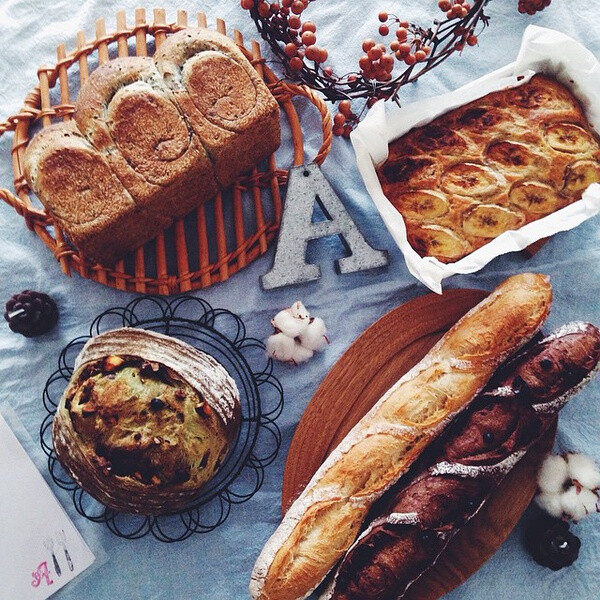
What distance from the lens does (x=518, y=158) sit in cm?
161

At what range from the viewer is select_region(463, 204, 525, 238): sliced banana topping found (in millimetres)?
1597

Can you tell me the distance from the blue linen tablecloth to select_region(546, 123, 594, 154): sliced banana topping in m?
0.25

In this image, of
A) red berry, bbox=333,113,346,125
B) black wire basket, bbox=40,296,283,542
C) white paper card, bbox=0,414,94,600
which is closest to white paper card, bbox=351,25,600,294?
red berry, bbox=333,113,346,125

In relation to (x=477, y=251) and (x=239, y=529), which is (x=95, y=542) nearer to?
(x=239, y=529)

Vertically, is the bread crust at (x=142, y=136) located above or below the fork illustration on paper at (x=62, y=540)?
above

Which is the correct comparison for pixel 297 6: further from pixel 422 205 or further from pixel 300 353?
pixel 300 353

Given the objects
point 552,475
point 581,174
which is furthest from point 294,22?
point 552,475

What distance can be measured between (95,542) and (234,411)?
528 mm

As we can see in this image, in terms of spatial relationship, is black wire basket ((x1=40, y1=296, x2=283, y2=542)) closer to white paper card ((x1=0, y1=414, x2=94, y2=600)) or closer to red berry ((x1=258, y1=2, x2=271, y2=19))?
white paper card ((x1=0, y1=414, x2=94, y2=600))

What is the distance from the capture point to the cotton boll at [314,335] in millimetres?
1668

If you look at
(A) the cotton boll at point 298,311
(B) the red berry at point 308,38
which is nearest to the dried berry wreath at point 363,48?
(B) the red berry at point 308,38

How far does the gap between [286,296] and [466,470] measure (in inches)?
24.3

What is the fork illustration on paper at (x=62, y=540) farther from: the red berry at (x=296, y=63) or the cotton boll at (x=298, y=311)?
the red berry at (x=296, y=63)

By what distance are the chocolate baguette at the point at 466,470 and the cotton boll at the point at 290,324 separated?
438 mm
